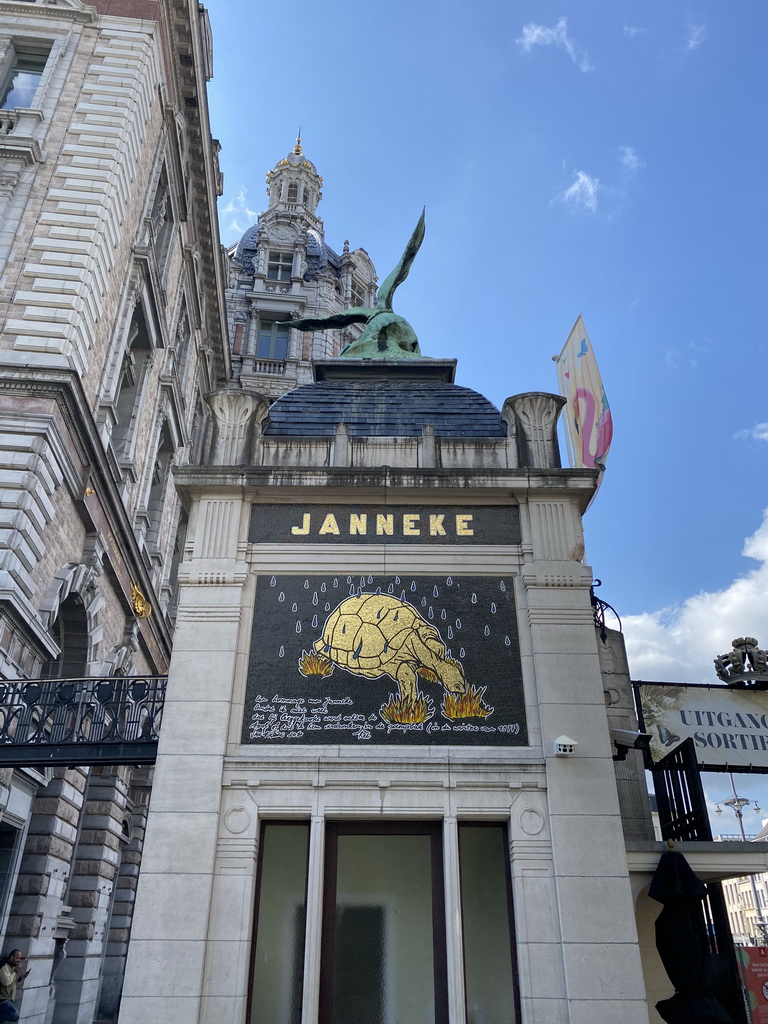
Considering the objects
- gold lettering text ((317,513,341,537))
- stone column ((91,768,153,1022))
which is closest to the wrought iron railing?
gold lettering text ((317,513,341,537))

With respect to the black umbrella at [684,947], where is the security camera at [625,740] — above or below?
above

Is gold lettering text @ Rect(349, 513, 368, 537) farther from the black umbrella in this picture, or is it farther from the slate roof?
the black umbrella

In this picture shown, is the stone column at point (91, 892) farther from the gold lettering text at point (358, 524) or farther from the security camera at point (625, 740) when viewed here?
the security camera at point (625, 740)

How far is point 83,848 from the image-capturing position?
77.7ft

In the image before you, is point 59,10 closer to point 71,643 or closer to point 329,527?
point 71,643

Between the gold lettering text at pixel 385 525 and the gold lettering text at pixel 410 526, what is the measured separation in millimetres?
175

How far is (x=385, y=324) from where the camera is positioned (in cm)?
1747

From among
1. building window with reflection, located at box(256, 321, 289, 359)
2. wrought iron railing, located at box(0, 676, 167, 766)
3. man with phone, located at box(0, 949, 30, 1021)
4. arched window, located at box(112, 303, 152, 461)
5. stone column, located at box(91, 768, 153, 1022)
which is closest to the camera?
wrought iron railing, located at box(0, 676, 167, 766)

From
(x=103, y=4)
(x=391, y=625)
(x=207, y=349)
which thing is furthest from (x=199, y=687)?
(x=207, y=349)

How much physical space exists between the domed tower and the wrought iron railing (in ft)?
141

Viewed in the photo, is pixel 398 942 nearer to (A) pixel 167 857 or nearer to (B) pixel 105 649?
(A) pixel 167 857

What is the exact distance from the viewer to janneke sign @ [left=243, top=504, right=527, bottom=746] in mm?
10133

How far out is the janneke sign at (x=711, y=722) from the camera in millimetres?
14477

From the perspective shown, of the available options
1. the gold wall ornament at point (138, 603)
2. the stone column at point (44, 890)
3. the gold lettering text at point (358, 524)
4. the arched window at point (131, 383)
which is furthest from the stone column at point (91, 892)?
the gold lettering text at point (358, 524)
